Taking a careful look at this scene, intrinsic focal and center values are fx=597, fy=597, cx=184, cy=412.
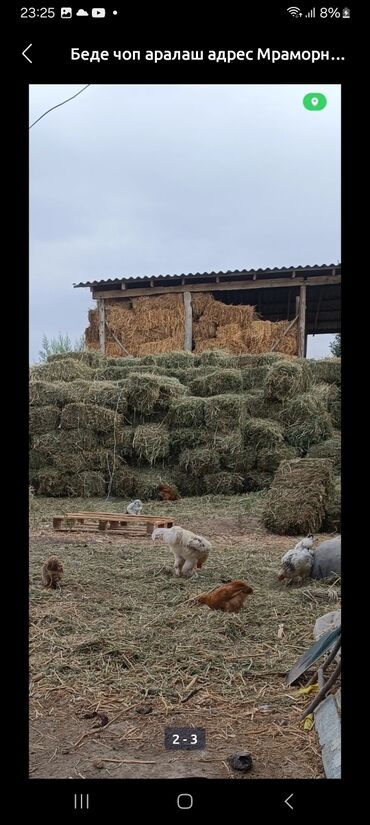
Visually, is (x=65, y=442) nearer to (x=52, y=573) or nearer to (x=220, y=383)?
(x=220, y=383)

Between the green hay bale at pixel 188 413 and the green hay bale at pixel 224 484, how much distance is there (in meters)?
1.11

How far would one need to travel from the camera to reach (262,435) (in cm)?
980

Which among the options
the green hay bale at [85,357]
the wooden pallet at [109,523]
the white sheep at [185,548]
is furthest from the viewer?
the green hay bale at [85,357]

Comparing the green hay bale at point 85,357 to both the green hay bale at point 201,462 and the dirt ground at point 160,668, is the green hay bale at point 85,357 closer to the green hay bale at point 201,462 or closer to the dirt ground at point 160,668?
the green hay bale at point 201,462

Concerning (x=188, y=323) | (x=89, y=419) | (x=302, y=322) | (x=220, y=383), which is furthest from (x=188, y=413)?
(x=302, y=322)

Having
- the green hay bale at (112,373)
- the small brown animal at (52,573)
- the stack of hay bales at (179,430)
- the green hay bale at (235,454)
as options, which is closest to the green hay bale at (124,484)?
the stack of hay bales at (179,430)

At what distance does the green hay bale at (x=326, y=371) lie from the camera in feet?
37.4

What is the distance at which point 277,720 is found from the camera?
239cm

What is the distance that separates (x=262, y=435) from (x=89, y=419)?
2.95 m

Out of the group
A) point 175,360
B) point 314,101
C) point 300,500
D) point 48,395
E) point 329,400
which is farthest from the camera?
point 175,360

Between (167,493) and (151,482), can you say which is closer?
(167,493)

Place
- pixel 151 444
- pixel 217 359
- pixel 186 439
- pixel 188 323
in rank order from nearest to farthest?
1. pixel 151 444
2. pixel 186 439
3. pixel 217 359
4. pixel 188 323

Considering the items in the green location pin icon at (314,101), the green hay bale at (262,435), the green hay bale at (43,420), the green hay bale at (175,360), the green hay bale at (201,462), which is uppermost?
the green hay bale at (175,360)
